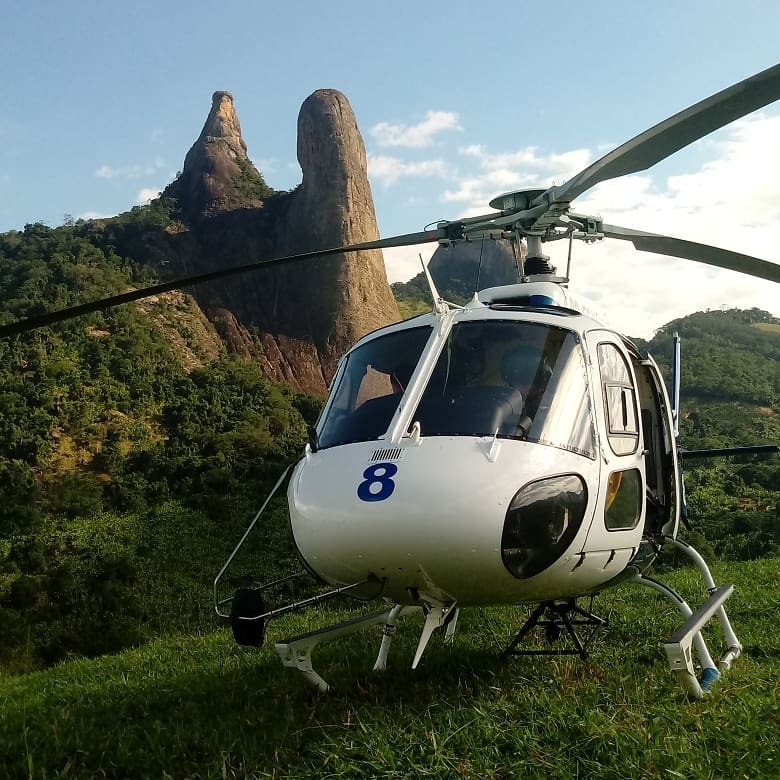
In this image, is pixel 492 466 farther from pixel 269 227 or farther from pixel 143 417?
pixel 269 227

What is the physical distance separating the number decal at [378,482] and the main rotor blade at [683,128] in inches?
86.5

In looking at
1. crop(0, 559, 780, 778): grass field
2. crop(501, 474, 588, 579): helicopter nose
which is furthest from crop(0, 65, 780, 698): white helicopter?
crop(0, 559, 780, 778): grass field

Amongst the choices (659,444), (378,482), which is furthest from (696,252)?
(378,482)

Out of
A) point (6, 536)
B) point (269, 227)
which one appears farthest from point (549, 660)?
point (269, 227)

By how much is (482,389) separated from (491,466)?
0.60 metres

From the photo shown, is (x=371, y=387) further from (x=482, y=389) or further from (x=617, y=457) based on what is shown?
(x=617, y=457)

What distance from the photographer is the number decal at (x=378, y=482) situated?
3.55 meters

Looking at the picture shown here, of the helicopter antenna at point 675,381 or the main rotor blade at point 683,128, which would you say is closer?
the main rotor blade at point 683,128

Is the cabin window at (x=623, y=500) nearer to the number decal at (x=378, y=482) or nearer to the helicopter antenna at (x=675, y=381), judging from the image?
the number decal at (x=378, y=482)

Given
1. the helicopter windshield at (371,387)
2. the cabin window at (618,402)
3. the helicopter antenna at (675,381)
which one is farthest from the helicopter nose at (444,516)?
the helicopter antenna at (675,381)

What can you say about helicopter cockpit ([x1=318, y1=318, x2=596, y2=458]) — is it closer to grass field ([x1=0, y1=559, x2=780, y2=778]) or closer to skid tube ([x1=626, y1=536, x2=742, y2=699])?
skid tube ([x1=626, y1=536, x2=742, y2=699])

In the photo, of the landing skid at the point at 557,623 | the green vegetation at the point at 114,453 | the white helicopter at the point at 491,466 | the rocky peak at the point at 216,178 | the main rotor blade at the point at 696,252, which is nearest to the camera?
the white helicopter at the point at 491,466

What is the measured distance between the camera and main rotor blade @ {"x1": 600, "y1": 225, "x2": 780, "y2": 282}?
543cm

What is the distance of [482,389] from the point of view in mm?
4168
